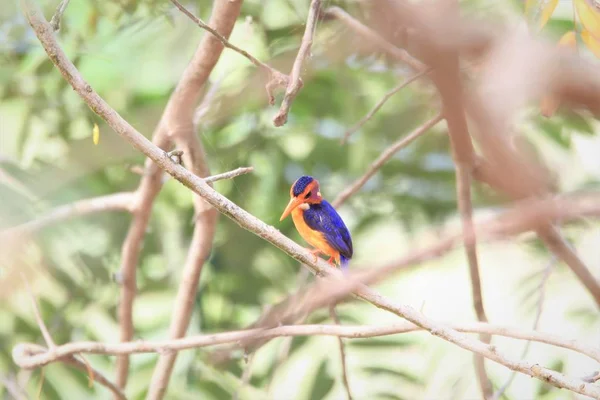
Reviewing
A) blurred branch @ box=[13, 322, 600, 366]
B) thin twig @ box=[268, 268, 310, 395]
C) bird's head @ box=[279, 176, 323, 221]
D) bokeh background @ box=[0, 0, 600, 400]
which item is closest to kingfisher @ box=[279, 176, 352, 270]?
bird's head @ box=[279, 176, 323, 221]

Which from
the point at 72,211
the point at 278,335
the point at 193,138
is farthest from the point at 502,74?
the point at 72,211

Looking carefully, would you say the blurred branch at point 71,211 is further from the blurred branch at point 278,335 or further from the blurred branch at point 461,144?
the blurred branch at point 461,144

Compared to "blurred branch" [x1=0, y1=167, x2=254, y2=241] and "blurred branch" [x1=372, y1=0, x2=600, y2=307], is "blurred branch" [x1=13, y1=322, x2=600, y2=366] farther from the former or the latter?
"blurred branch" [x1=372, y1=0, x2=600, y2=307]

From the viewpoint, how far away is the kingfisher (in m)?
1.19

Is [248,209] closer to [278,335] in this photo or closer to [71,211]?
[71,211]

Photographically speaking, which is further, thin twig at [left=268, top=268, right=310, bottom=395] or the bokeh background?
thin twig at [left=268, top=268, right=310, bottom=395]

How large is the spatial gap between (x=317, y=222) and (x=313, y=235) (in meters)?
0.02

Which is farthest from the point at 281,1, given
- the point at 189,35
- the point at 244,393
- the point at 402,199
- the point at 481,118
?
the point at 481,118

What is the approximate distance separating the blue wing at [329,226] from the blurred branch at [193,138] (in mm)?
243

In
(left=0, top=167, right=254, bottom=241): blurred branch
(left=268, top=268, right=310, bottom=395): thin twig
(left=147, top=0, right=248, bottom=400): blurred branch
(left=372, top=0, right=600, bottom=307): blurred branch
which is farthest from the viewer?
(left=268, top=268, right=310, bottom=395): thin twig

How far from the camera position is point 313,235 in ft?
3.92

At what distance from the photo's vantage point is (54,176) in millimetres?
1921

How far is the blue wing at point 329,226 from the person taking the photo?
1.19m

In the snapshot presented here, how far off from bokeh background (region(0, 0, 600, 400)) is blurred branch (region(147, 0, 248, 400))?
4.4 inches
